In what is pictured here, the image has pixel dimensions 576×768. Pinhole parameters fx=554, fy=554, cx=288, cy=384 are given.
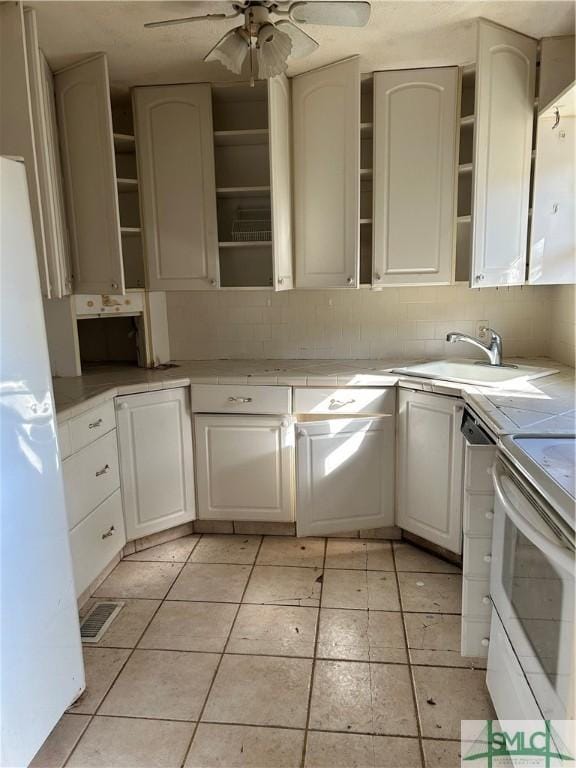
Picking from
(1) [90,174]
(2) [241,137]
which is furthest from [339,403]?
(1) [90,174]

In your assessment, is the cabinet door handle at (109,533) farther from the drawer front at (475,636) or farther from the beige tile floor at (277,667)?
the drawer front at (475,636)

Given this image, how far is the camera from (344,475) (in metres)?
2.79

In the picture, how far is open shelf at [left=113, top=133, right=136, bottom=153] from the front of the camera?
2.82m

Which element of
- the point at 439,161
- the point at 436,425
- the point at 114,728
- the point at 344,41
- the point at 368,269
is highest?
the point at 344,41

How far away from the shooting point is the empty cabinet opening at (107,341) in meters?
3.32

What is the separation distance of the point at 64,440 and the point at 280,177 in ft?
5.20

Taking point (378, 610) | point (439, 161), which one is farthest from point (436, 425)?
point (439, 161)

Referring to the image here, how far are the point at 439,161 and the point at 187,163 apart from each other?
1253 millimetres

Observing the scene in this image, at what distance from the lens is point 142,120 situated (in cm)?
282

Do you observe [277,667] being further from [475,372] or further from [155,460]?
[475,372]

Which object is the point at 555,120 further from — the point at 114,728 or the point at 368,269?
the point at 114,728

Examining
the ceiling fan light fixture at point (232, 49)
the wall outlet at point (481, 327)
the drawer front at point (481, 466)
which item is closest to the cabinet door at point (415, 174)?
the wall outlet at point (481, 327)

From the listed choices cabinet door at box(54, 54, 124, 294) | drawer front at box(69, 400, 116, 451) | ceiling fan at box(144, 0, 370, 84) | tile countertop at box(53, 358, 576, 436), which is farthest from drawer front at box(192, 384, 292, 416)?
ceiling fan at box(144, 0, 370, 84)

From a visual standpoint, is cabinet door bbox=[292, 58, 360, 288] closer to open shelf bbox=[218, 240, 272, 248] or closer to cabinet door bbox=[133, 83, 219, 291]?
open shelf bbox=[218, 240, 272, 248]
